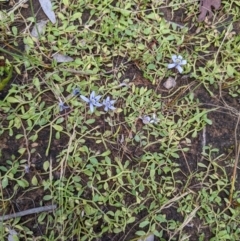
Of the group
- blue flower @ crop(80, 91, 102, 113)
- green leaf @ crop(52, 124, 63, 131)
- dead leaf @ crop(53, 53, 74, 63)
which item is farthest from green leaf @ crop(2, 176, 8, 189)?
dead leaf @ crop(53, 53, 74, 63)

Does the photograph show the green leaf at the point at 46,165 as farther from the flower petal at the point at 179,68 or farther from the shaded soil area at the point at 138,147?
the flower petal at the point at 179,68

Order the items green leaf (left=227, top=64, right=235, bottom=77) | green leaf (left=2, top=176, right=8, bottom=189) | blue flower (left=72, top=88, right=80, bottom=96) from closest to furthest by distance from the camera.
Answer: green leaf (left=2, top=176, right=8, bottom=189) → blue flower (left=72, top=88, right=80, bottom=96) → green leaf (left=227, top=64, right=235, bottom=77)

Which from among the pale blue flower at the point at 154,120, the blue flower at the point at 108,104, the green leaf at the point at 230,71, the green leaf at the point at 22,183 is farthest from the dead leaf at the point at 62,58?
the green leaf at the point at 230,71

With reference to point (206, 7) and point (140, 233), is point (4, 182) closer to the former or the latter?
point (140, 233)

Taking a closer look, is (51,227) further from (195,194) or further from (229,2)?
(229,2)

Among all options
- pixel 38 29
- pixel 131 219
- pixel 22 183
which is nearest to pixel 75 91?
pixel 38 29

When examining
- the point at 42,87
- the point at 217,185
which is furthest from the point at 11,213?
the point at 217,185

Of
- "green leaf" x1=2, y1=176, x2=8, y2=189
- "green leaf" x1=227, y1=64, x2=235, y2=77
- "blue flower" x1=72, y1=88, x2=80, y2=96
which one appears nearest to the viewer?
"green leaf" x1=2, y1=176, x2=8, y2=189

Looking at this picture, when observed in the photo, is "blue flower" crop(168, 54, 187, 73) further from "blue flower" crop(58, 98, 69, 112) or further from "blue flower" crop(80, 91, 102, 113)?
"blue flower" crop(58, 98, 69, 112)

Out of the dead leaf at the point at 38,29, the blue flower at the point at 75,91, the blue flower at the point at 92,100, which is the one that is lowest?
the blue flower at the point at 92,100
